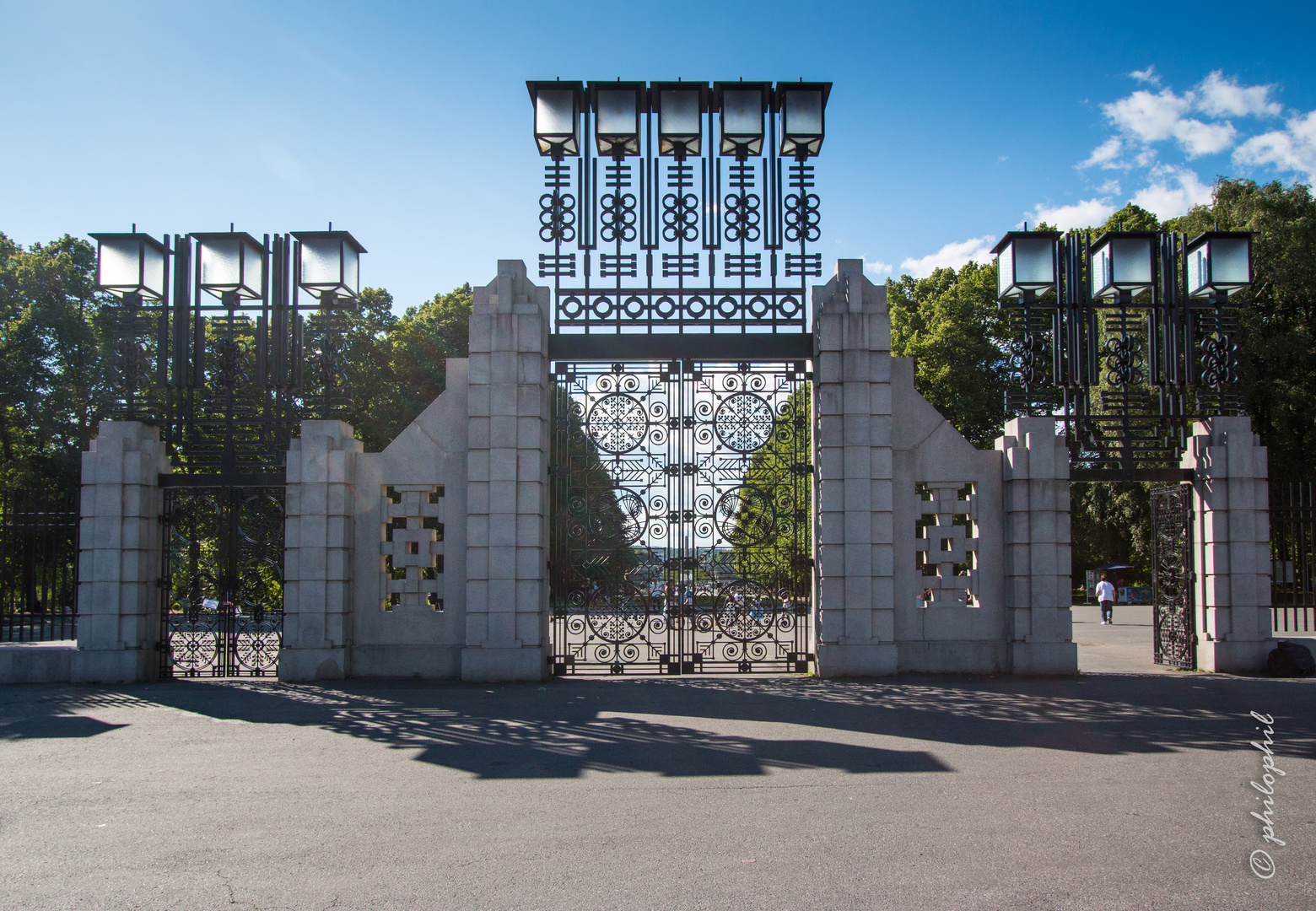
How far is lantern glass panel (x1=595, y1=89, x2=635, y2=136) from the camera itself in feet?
41.6

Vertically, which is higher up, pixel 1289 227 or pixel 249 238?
pixel 1289 227

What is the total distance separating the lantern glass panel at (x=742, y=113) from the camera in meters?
12.7

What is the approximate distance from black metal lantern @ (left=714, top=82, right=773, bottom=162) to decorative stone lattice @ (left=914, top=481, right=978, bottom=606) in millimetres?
5580

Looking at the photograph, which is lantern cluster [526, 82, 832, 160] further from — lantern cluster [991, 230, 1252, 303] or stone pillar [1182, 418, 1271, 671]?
stone pillar [1182, 418, 1271, 671]

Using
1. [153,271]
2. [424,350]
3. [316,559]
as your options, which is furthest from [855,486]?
[424,350]

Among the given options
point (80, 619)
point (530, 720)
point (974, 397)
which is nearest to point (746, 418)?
point (530, 720)

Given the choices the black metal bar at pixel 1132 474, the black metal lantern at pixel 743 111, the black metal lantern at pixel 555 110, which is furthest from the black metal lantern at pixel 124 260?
the black metal bar at pixel 1132 474

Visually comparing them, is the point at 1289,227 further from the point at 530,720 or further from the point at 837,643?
the point at 530,720

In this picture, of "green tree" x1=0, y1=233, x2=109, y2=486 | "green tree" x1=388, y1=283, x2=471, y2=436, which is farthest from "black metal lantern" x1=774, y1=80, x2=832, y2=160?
"green tree" x1=0, y1=233, x2=109, y2=486

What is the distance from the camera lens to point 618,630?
471 inches

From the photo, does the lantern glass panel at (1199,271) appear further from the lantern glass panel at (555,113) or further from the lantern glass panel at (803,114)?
the lantern glass panel at (555,113)

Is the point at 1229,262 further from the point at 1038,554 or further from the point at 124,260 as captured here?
the point at 124,260

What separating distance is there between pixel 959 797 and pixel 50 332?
3114cm

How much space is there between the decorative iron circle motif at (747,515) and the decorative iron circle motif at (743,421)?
624 mm
